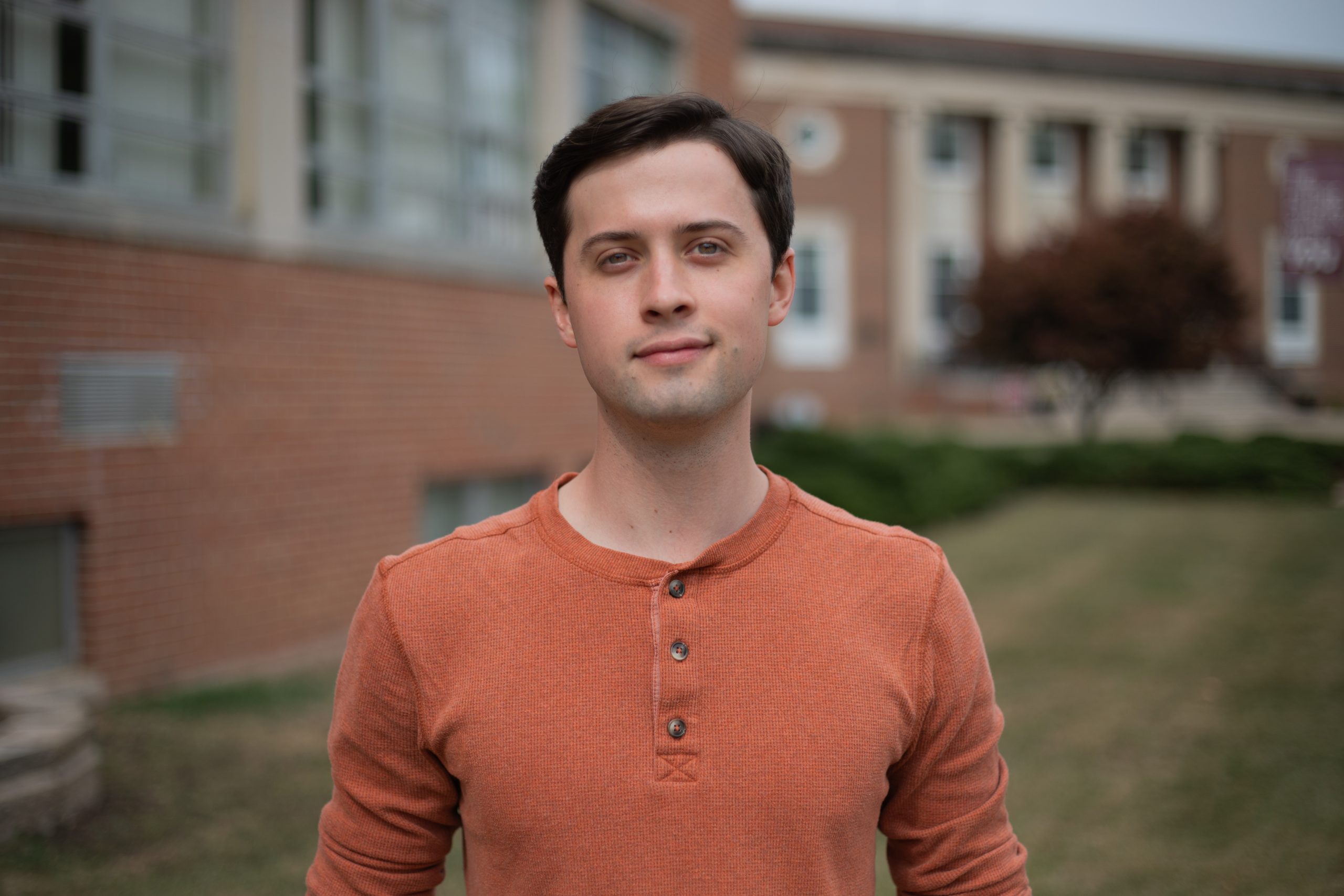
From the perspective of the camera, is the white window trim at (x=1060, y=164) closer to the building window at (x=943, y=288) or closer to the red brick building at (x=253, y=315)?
the building window at (x=943, y=288)

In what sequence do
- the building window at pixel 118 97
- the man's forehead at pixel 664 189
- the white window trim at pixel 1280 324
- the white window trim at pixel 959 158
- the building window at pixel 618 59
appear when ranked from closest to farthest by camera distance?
the man's forehead at pixel 664 189 → the building window at pixel 118 97 → the building window at pixel 618 59 → the white window trim at pixel 959 158 → the white window trim at pixel 1280 324

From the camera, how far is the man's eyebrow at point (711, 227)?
1.84 m

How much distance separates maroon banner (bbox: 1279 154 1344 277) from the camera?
8.23 m

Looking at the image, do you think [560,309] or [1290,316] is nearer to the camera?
[560,309]

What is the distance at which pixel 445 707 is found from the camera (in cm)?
179

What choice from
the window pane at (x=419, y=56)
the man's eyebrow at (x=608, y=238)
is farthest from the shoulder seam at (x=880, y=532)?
the window pane at (x=419, y=56)

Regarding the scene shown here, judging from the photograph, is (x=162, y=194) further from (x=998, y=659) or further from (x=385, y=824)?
(x=998, y=659)

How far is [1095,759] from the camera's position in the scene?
5.66 m

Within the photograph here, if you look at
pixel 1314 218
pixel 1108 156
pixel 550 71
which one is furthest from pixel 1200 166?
pixel 550 71

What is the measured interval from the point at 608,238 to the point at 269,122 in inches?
222

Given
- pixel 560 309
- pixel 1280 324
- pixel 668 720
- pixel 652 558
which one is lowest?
pixel 668 720

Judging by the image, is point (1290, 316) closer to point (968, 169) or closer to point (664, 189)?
point (968, 169)

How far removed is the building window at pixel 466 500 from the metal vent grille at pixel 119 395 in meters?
2.27

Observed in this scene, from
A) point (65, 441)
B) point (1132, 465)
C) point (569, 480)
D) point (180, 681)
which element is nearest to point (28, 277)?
point (65, 441)
